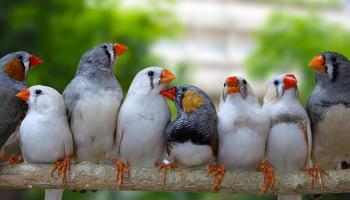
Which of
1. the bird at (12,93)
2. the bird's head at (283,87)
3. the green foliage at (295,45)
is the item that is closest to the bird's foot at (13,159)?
the bird at (12,93)

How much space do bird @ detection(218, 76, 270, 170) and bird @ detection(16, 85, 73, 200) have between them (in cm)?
73

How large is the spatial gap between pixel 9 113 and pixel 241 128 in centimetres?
110

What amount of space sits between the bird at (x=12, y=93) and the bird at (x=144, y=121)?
0.49 m

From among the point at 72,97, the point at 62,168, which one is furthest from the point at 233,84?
the point at 62,168

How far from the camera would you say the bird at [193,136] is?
8.59 ft

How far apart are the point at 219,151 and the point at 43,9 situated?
2.26 m

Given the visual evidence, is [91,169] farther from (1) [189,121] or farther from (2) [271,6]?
(2) [271,6]

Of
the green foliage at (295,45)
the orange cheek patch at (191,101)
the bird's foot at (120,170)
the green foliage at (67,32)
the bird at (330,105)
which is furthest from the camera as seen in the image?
the green foliage at (295,45)

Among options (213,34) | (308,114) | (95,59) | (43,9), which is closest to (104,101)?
(95,59)

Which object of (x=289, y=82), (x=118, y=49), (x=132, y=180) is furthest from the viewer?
(x=118, y=49)

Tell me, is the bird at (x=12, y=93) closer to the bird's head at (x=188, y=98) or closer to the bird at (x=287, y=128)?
the bird's head at (x=188, y=98)

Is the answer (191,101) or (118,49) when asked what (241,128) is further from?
(118,49)

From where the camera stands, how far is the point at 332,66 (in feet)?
9.23

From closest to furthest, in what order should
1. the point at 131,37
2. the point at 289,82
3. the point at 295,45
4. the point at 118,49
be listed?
1. the point at 289,82
2. the point at 118,49
3. the point at 131,37
4. the point at 295,45
